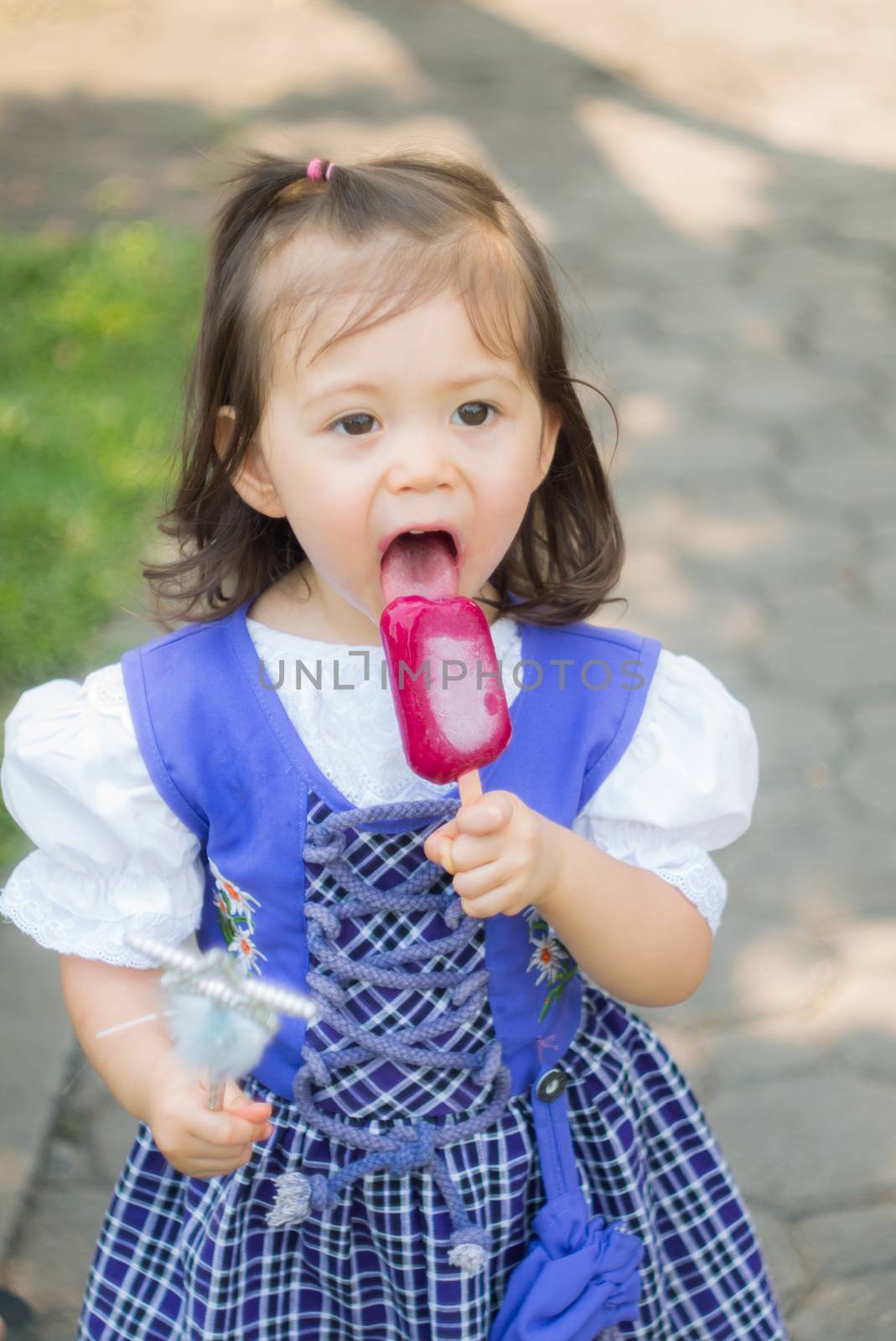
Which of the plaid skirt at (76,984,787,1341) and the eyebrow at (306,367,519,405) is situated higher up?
the eyebrow at (306,367,519,405)

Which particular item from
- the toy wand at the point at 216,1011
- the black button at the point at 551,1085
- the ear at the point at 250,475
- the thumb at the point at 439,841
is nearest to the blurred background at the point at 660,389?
the ear at the point at 250,475

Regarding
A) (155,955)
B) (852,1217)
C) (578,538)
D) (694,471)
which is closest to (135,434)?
(694,471)

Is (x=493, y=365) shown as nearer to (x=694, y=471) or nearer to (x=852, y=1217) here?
(x=852, y=1217)

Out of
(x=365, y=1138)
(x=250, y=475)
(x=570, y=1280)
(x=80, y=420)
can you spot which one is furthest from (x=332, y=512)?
(x=80, y=420)

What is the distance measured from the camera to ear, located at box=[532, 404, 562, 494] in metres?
1.54

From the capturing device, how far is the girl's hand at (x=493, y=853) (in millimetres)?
1280

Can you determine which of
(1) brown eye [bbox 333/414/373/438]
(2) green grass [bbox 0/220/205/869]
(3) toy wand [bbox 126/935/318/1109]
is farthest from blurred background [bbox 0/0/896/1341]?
(3) toy wand [bbox 126/935/318/1109]

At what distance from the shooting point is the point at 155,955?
1.06 meters

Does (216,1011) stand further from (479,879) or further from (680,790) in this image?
(680,790)

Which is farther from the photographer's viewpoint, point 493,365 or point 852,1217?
point 852,1217

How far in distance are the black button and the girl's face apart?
515 millimetres

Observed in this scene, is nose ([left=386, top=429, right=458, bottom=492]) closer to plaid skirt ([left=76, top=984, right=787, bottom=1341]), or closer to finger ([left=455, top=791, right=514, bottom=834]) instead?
finger ([left=455, top=791, right=514, bottom=834])

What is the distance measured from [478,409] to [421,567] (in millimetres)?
159

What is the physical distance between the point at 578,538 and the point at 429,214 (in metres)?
0.46
